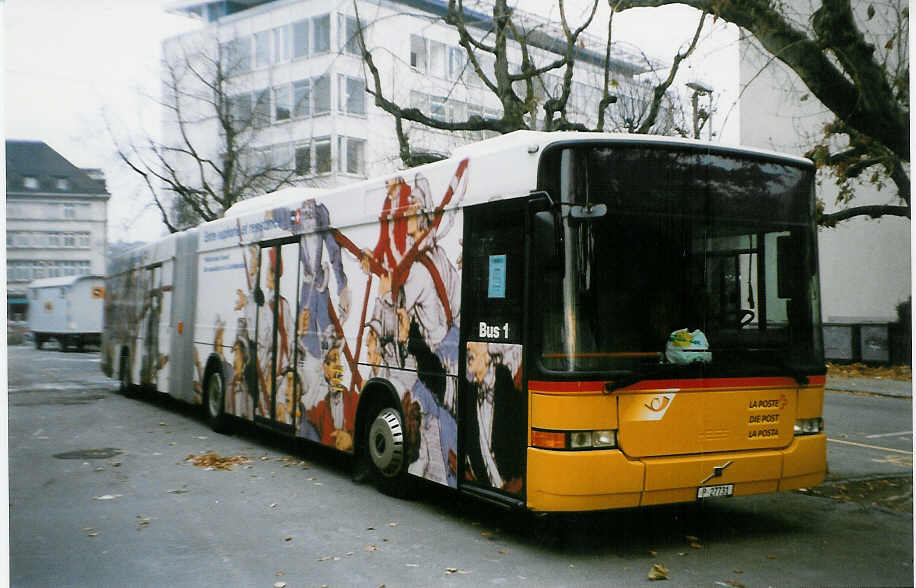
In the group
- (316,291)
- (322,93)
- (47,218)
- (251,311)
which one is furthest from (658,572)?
(322,93)

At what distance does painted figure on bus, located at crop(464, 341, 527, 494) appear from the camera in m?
6.39

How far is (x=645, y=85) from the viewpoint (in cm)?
1784

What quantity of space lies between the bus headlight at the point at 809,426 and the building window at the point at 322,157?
17.6m

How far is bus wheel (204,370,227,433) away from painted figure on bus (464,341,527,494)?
20.9 feet

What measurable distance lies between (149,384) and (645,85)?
10.6 metres

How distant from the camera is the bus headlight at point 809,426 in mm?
6832

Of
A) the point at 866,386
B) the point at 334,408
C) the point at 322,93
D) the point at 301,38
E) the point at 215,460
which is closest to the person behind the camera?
the point at 334,408

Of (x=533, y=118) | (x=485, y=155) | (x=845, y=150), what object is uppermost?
(x=533, y=118)

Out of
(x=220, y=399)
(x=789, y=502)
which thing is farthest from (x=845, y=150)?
(x=220, y=399)

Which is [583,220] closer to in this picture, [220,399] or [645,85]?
[220,399]

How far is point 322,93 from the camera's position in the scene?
19.6 m

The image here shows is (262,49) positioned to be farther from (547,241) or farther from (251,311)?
(547,241)

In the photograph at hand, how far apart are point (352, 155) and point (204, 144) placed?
745 centimetres

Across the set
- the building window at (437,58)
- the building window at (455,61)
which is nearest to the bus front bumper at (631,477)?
the building window at (455,61)
